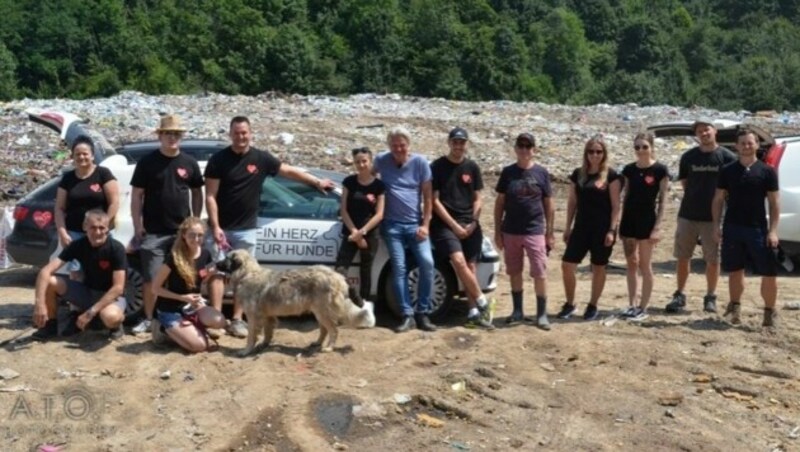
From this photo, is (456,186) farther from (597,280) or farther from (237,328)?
(237,328)

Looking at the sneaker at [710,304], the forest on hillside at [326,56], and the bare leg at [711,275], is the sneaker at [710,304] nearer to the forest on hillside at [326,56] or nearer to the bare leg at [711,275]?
the bare leg at [711,275]

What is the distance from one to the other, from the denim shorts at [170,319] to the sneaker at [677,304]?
4.59 metres

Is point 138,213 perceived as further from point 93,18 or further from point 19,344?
point 93,18

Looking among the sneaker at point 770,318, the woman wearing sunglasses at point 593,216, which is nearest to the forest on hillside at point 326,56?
the woman wearing sunglasses at point 593,216

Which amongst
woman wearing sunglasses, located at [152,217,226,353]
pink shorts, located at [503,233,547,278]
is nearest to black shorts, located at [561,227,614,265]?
pink shorts, located at [503,233,547,278]

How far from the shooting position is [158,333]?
9.12 meters

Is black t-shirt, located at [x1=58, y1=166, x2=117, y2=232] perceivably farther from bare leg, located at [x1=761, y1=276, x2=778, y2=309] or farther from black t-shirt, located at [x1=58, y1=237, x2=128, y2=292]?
bare leg, located at [x1=761, y1=276, x2=778, y2=309]

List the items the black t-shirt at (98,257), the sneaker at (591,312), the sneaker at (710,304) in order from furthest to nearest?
1. the sneaker at (710,304)
2. the sneaker at (591,312)
3. the black t-shirt at (98,257)

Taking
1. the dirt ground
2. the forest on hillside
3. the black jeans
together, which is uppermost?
the forest on hillside

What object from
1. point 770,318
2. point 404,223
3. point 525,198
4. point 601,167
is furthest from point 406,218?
point 770,318

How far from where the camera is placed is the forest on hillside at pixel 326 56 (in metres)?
57.1

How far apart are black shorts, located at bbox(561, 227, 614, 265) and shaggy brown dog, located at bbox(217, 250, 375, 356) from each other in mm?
2247

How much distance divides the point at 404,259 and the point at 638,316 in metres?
2.25

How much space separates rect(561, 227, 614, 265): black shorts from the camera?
10203mm
